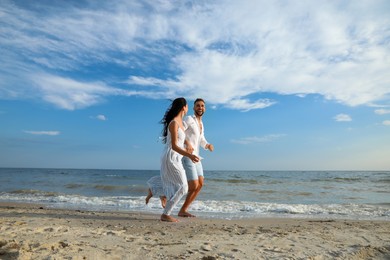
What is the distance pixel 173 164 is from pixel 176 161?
0.27 feet

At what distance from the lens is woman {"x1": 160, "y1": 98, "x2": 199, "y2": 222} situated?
16.1 feet

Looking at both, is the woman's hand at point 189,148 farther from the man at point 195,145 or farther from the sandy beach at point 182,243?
the sandy beach at point 182,243

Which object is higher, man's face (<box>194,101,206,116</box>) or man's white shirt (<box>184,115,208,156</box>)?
man's face (<box>194,101,206,116</box>)

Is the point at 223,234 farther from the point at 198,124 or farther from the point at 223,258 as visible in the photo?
the point at 198,124

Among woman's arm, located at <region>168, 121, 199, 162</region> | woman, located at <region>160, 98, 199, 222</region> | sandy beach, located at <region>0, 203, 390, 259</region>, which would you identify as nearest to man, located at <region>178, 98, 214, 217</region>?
woman, located at <region>160, 98, 199, 222</region>

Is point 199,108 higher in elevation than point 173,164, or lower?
higher

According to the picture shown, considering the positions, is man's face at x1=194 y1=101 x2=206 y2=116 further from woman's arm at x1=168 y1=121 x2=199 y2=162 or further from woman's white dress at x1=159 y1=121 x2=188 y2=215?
woman's arm at x1=168 y1=121 x2=199 y2=162

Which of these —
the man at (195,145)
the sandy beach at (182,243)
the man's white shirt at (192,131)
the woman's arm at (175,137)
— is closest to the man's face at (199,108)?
the man at (195,145)

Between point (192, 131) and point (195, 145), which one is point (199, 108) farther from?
point (195, 145)

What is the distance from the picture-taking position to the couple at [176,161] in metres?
4.89

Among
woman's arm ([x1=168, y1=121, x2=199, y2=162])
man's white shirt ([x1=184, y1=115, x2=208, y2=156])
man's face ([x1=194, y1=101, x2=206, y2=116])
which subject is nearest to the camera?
woman's arm ([x1=168, y1=121, x2=199, y2=162])

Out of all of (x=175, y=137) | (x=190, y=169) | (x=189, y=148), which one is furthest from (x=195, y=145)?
(x=175, y=137)

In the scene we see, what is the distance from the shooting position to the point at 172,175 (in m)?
4.96

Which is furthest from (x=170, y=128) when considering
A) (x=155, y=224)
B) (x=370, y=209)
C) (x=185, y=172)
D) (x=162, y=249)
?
(x=370, y=209)
